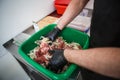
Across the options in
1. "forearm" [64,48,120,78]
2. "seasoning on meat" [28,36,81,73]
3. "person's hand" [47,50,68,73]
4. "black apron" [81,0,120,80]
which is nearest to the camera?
"forearm" [64,48,120,78]

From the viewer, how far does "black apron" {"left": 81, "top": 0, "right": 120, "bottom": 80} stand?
67 centimetres

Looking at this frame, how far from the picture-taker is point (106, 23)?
2.33 ft

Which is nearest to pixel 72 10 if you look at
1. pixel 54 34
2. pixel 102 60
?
pixel 54 34

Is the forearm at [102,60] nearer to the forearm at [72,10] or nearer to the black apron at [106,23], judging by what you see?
the black apron at [106,23]

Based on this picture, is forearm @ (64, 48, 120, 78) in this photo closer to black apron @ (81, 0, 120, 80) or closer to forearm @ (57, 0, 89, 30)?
black apron @ (81, 0, 120, 80)

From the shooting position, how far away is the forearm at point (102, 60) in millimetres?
525

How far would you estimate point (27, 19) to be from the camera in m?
1.28

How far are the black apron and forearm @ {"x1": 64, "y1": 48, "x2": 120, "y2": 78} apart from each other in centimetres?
17

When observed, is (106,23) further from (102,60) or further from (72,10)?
(72,10)

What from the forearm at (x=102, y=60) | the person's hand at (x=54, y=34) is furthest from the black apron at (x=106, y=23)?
the person's hand at (x=54, y=34)

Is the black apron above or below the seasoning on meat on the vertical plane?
A: above

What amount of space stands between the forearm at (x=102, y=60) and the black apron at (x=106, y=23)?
0.17 metres

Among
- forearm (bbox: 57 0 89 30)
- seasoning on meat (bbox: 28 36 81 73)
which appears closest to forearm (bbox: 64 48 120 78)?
seasoning on meat (bbox: 28 36 81 73)

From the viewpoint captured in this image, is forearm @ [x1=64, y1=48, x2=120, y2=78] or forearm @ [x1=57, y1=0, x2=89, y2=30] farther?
forearm @ [x1=57, y1=0, x2=89, y2=30]
